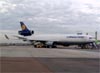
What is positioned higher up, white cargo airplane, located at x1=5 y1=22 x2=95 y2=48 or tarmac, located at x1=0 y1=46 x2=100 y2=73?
tarmac, located at x1=0 y1=46 x2=100 y2=73

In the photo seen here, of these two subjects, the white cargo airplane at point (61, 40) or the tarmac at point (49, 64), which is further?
the white cargo airplane at point (61, 40)

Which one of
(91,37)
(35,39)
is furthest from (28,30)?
(91,37)

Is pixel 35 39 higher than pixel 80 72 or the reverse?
the reverse

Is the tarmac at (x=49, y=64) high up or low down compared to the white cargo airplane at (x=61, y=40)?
up

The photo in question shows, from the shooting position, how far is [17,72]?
1398 centimetres

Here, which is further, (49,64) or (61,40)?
(61,40)

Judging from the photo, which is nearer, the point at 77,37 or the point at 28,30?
the point at 77,37

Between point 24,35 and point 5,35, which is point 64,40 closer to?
point 24,35

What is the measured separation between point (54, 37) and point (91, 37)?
11187 millimetres

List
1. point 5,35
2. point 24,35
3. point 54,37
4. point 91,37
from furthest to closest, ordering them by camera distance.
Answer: point 5,35 < point 24,35 < point 54,37 < point 91,37

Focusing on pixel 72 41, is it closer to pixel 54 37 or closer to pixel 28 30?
pixel 54 37

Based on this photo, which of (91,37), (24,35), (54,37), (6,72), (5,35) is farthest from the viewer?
(5,35)

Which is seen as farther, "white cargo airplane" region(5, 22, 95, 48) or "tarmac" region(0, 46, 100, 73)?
"white cargo airplane" region(5, 22, 95, 48)

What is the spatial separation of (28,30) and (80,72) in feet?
263
